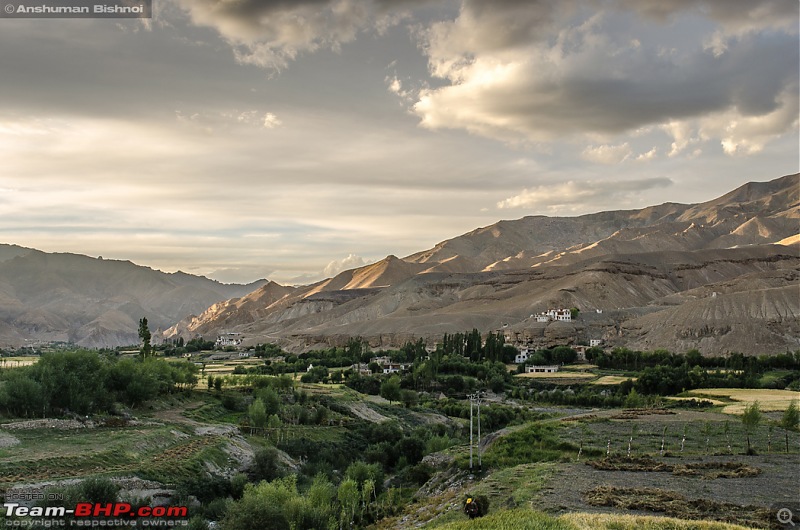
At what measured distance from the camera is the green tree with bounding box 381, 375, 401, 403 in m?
87.4

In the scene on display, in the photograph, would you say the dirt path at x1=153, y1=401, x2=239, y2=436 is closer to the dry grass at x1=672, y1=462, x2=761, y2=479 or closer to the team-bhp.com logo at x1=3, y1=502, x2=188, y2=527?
the team-bhp.com logo at x1=3, y1=502, x2=188, y2=527

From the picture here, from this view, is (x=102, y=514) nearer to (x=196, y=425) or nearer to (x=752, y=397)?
(x=196, y=425)

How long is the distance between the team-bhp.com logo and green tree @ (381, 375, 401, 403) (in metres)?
54.5

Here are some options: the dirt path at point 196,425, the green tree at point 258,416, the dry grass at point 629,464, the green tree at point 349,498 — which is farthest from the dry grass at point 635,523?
the green tree at point 258,416

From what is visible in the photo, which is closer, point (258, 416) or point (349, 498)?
point (349, 498)

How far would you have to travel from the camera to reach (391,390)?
8806cm

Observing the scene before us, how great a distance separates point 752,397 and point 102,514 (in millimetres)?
66291

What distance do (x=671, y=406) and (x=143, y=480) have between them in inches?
2130

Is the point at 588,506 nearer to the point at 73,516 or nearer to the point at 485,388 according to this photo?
the point at 73,516

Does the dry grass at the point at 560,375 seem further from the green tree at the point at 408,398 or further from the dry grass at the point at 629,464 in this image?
the dry grass at the point at 629,464

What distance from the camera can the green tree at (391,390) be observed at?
87.4 metres

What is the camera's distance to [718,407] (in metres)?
62.9

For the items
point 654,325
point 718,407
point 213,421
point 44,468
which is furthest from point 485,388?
point 44,468

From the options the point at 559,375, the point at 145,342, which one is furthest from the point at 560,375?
the point at 145,342
